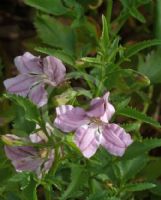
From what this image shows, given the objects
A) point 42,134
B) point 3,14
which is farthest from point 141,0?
point 3,14

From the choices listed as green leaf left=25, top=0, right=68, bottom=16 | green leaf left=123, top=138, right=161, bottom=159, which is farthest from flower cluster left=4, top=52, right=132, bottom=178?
green leaf left=25, top=0, right=68, bottom=16

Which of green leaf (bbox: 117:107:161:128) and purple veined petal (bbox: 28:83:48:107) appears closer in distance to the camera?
green leaf (bbox: 117:107:161:128)

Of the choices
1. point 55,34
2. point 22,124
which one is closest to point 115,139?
point 22,124

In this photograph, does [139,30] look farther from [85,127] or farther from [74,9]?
[85,127]

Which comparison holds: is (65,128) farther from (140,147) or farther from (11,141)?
(140,147)

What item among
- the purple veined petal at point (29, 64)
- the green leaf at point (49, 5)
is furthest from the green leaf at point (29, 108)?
the green leaf at point (49, 5)

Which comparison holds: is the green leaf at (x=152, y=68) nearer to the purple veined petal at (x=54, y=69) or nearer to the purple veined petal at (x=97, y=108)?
the purple veined petal at (x=54, y=69)

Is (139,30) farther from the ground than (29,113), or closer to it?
closer to it

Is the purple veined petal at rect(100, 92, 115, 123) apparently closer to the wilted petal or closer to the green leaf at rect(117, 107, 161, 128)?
the green leaf at rect(117, 107, 161, 128)
